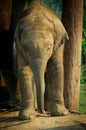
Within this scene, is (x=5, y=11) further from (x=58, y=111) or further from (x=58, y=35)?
(x=58, y=111)

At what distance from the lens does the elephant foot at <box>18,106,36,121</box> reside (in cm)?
590

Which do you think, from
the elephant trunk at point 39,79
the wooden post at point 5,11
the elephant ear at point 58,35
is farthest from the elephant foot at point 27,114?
the wooden post at point 5,11

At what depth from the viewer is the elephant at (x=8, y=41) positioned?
7887mm

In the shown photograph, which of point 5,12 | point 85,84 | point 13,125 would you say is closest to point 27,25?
point 13,125

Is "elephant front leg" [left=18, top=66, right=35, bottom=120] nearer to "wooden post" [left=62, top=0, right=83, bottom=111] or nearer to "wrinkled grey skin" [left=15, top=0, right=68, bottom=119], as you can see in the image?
"wrinkled grey skin" [left=15, top=0, right=68, bottom=119]

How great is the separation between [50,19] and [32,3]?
1.50 feet

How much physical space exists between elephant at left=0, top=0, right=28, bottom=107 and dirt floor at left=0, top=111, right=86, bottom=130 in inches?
68.2

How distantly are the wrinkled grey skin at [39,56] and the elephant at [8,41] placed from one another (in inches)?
58.7

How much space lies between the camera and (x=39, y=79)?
5586mm

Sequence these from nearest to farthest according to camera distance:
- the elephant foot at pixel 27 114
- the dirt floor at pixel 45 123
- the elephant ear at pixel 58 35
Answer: the dirt floor at pixel 45 123 < the elephant foot at pixel 27 114 < the elephant ear at pixel 58 35

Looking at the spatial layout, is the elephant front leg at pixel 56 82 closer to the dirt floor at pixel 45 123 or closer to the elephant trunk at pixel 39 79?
the dirt floor at pixel 45 123

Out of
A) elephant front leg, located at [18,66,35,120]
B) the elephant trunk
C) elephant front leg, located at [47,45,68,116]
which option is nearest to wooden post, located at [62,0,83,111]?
elephant front leg, located at [47,45,68,116]

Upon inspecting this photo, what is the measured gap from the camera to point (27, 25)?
5.94 metres

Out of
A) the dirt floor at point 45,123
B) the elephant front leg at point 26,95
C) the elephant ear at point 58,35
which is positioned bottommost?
the dirt floor at point 45,123
